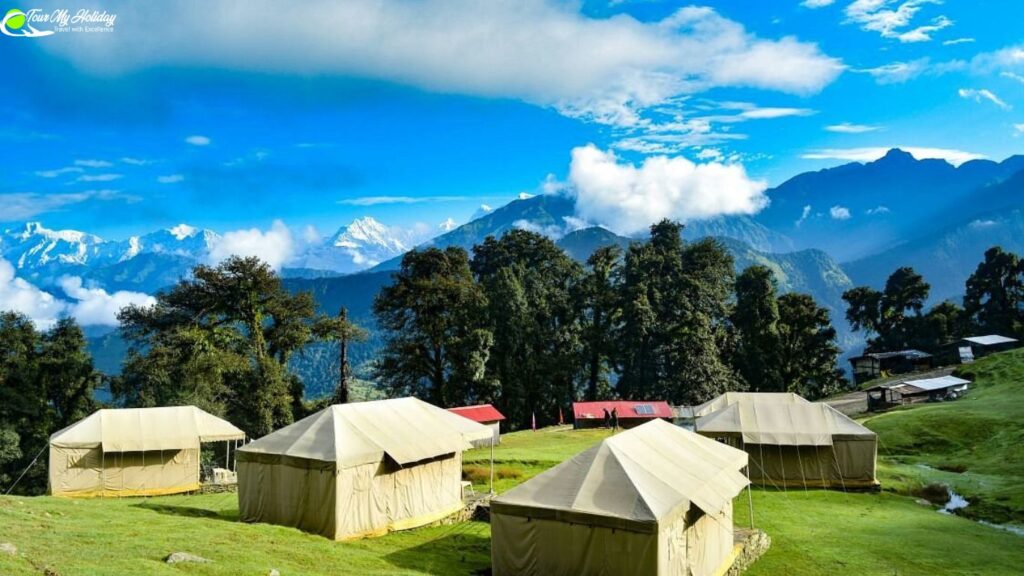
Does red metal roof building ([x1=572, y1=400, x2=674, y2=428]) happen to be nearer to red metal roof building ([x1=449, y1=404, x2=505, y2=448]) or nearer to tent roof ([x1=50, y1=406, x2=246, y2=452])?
red metal roof building ([x1=449, y1=404, x2=505, y2=448])

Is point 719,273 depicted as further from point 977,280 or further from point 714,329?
point 977,280

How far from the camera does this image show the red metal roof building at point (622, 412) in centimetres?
4531

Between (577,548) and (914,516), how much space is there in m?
15.2

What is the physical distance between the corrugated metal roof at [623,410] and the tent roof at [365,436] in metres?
24.1

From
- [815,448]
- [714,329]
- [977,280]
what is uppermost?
[977,280]

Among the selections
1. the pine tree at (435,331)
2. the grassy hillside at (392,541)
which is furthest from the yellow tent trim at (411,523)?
the pine tree at (435,331)

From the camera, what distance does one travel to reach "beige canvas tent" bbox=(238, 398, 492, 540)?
59.0 feet

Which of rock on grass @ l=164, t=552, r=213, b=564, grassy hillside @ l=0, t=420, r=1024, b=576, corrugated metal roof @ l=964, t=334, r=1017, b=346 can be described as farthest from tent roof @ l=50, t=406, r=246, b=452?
corrugated metal roof @ l=964, t=334, r=1017, b=346

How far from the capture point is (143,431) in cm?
2733

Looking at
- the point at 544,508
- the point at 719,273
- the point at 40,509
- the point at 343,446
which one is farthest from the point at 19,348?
the point at 719,273

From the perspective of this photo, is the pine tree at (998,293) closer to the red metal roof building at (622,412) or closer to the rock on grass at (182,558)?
the red metal roof building at (622,412)

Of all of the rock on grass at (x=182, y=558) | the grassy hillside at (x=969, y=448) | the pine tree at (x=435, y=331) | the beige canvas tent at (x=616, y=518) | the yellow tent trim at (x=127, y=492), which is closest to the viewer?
the rock on grass at (x=182, y=558)

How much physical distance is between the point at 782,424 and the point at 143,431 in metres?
26.3

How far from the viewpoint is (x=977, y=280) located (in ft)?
239
